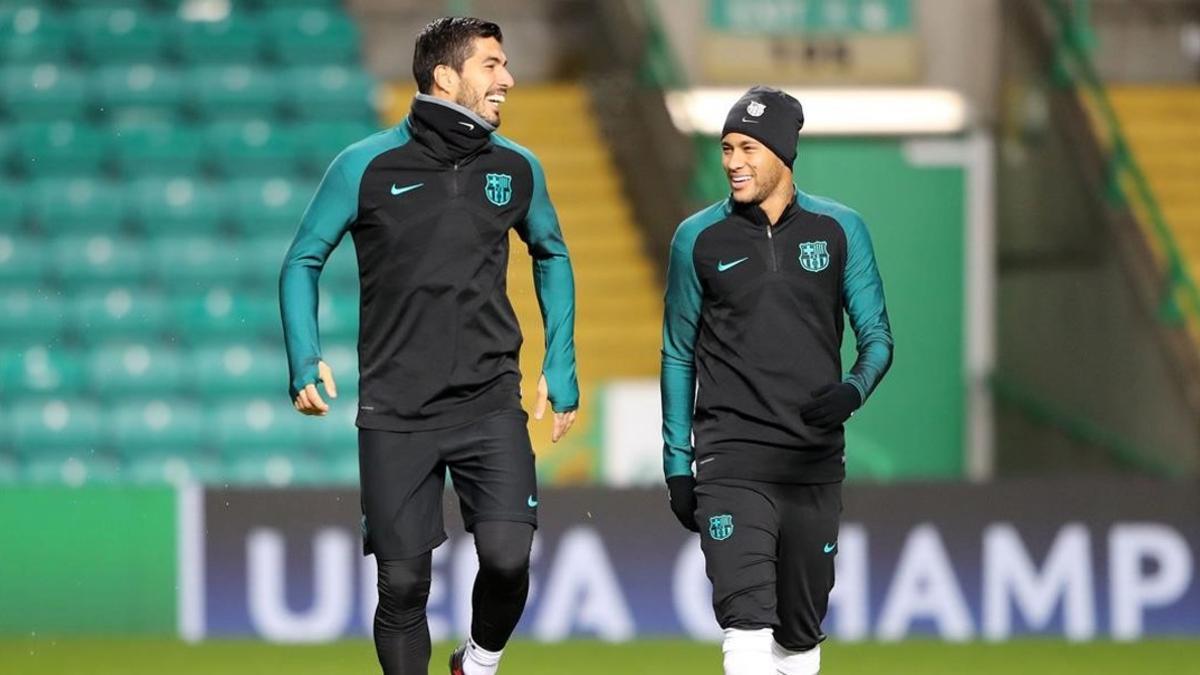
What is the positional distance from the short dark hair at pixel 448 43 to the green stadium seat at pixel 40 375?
302 inches

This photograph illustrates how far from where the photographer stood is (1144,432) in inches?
547

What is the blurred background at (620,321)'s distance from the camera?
11.4 m

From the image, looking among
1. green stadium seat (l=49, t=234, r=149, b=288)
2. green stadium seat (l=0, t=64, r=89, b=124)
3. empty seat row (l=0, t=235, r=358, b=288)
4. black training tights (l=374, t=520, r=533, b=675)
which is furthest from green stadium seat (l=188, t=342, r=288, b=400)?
black training tights (l=374, t=520, r=533, b=675)

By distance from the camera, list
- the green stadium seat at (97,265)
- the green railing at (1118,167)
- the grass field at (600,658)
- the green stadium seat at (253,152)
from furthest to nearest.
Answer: the green stadium seat at (253,152)
the green stadium seat at (97,265)
the green railing at (1118,167)
the grass field at (600,658)

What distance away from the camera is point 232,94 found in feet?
49.5

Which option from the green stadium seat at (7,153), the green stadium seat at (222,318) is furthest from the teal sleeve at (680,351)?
the green stadium seat at (7,153)

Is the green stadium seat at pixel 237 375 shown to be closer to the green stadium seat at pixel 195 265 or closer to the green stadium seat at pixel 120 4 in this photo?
the green stadium seat at pixel 195 265

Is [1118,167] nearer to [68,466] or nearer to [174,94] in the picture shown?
[174,94]

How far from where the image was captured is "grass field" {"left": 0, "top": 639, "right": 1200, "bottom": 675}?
33.3ft

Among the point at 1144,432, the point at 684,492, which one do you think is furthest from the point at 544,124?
the point at 684,492

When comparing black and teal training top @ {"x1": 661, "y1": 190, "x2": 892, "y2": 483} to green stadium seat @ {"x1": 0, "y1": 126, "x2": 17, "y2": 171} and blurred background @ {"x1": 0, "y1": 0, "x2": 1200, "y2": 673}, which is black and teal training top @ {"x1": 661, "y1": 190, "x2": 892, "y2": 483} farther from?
green stadium seat @ {"x1": 0, "y1": 126, "x2": 17, "y2": 171}

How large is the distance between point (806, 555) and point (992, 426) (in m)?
9.39

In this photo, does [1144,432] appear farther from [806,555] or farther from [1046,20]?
[806,555]

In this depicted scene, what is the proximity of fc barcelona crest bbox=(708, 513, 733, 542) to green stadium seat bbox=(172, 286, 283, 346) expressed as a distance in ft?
25.2
